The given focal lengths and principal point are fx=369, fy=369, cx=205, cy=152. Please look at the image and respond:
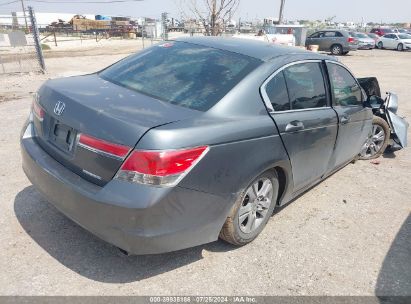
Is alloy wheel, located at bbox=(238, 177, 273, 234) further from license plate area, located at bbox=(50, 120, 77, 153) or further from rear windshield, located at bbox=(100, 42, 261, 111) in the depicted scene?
license plate area, located at bbox=(50, 120, 77, 153)

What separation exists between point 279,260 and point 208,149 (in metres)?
1.24

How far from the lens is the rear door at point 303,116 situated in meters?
3.10

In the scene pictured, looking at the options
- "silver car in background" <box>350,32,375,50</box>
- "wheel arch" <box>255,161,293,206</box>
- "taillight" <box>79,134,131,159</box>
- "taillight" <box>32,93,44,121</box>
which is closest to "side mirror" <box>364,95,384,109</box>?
"wheel arch" <box>255,161,293,206</box>

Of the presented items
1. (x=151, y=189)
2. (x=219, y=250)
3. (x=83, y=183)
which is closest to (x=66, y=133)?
(x=83, y=183)

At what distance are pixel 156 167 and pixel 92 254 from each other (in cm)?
115

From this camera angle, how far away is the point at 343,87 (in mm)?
4164

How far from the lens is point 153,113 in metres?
2.53

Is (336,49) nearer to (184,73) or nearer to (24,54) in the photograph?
(24,54)

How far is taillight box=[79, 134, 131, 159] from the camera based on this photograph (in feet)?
7.60

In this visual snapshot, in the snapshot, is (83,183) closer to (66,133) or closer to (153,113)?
(66,133)

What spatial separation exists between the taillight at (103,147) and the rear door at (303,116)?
1275 mm

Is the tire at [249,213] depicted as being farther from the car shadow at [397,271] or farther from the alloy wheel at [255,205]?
the car shadow at [397,271]

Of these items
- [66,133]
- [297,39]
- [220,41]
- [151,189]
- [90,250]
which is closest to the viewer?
[151,189]

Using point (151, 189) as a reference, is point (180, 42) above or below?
above
